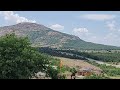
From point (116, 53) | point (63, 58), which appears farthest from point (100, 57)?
point (63, 58)

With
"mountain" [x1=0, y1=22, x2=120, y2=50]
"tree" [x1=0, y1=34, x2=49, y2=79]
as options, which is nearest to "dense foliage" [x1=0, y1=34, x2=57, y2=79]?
"tree" [x1=0, y1=34, x2=49, y2=79]

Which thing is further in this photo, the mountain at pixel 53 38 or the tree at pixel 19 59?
the mountain at pixel 53 38

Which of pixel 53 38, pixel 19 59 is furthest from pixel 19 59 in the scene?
pixel 53 38

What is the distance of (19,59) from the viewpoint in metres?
15.1

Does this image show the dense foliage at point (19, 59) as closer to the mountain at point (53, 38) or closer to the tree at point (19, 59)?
the tree at point (19, 59)

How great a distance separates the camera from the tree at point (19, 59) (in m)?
14.4

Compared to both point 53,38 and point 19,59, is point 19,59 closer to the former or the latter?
point 19,59

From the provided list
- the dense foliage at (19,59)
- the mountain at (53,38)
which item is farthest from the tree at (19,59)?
the mountain at (53,38)
